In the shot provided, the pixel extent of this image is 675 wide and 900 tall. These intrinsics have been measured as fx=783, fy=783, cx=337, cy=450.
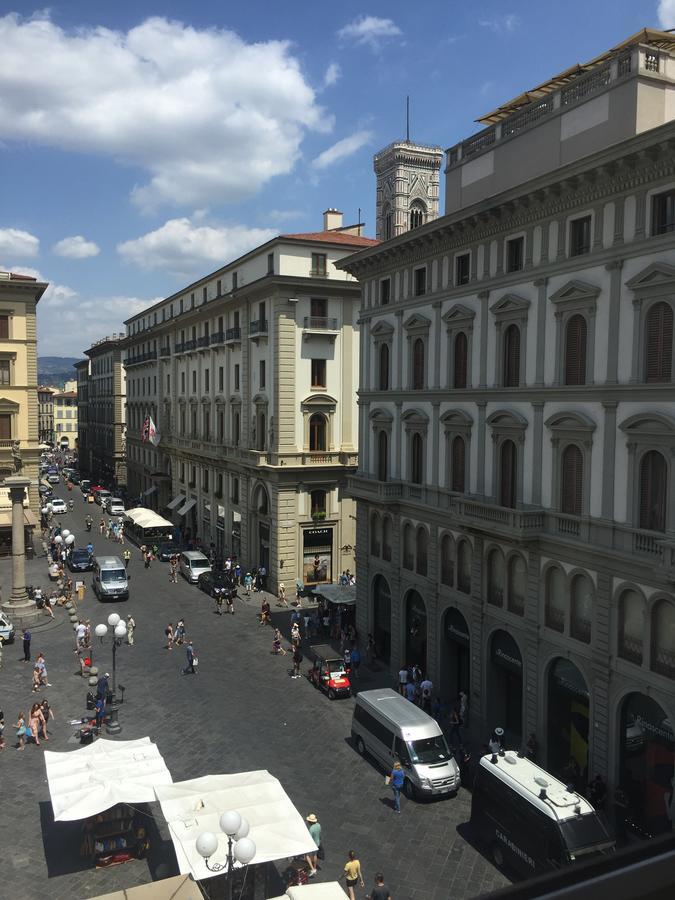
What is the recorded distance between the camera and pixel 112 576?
46.8 m

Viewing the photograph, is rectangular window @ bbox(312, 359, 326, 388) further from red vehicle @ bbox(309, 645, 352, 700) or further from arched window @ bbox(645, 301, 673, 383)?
arched window @ bbox(645, 301, 673, 383)

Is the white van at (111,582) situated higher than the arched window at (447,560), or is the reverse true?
the arched window at (447,560)

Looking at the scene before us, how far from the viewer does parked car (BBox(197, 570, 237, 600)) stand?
1801 inches

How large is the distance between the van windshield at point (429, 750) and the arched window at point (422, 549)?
9915 millimetres

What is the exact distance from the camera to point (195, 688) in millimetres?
32062

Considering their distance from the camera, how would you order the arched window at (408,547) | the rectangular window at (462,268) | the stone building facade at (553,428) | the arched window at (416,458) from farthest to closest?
the arched window at (408,547) < the arched window at (416,458) < the rectangular window at (462,268) < the stone building facade at (553,428)

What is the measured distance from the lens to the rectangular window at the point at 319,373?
4784 cm

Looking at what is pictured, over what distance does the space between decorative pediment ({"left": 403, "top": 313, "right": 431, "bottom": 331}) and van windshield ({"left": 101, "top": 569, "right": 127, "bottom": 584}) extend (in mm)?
24409

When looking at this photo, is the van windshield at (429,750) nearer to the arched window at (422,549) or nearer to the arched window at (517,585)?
the arched window at (517,585)

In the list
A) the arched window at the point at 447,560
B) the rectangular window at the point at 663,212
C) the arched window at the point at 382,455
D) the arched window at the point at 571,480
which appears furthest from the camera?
A: the arched window at the point at 382,455

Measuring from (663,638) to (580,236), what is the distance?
12.0 m

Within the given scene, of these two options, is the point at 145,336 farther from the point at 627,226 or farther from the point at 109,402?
the point at 627,226

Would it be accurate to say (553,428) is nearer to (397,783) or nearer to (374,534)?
(397,783)

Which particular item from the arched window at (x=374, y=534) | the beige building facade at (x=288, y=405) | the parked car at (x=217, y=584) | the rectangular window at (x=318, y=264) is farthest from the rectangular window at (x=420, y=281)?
the parked car at (x=217, y=584)
